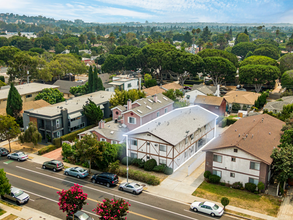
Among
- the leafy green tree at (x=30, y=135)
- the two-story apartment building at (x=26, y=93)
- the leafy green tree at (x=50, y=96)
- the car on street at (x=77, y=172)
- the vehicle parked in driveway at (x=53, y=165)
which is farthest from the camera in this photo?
the leafy green tree at (x=50, y=96)

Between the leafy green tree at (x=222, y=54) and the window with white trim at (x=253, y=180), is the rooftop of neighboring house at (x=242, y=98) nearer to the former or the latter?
the leafy green tree at (x=222, y=54)

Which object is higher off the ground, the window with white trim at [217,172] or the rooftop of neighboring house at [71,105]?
the rooftop of neighboring house at [71,105]

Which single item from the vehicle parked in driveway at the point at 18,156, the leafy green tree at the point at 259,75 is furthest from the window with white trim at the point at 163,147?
the leafy green tree at the point at 259,75

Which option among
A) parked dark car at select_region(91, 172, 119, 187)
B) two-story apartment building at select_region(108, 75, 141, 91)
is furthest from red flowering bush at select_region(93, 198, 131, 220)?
two-story apartment building at select_region(108, 75, 141, 91)

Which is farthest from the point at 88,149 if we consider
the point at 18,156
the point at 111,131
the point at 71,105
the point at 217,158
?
the point at 71,105

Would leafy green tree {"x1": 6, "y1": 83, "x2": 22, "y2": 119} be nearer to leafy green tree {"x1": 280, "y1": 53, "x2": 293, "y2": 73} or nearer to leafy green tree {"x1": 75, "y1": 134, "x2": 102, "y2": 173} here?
leafy green tree {"x1": 75, "y1": 134, "x2": 102, "y2": 173}
